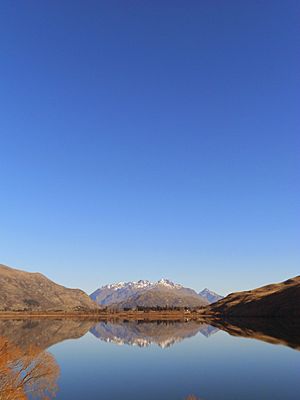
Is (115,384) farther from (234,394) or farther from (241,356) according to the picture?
(241,356)

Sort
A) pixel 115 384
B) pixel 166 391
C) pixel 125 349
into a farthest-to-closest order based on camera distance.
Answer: pixel 125 349 < pixel 115 384 < pixel 166 391

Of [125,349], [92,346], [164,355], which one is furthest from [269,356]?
[92,346]

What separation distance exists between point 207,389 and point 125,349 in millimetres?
66686

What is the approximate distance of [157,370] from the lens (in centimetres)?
8225

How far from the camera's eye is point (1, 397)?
1578 inches

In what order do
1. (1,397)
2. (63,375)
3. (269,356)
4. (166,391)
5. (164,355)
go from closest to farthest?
(1,397) < (166,391) < (63,375) < (269,356) < (164,355)

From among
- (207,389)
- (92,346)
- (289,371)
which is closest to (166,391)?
(207,389)

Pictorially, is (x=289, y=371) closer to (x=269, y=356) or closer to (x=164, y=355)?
(x=269, y=356)

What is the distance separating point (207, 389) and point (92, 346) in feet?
254

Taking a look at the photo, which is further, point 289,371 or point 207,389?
point 289,371

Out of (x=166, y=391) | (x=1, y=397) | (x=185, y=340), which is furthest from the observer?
(x=185, y=340)

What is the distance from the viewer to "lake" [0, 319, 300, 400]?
54.5 m

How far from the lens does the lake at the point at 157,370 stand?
5447cm

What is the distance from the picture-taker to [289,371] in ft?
248
